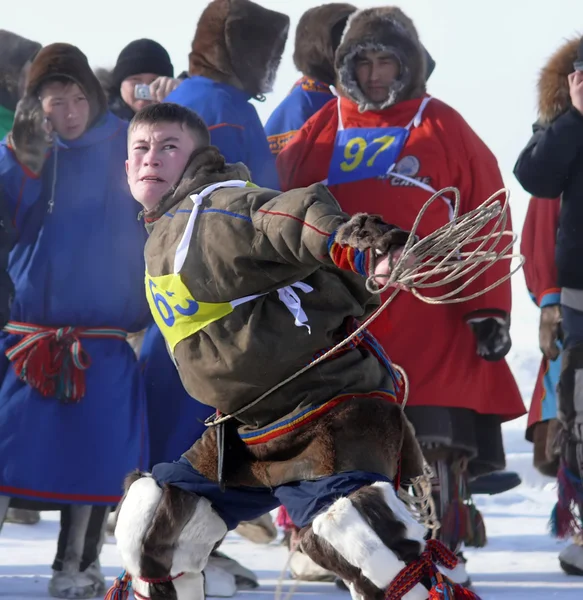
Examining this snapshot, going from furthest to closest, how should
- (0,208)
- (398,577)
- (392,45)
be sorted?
1. (392,45)
2. (0,208)
3. (398,577)

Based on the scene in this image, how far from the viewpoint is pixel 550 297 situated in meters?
5.37

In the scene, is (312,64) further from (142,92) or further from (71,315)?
(71,315)

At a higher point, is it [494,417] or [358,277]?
[358,277]

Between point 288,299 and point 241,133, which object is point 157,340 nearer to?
point 241,133

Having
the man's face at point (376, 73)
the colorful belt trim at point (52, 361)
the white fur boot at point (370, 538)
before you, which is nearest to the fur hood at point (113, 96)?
the man's face at point (376, 73)

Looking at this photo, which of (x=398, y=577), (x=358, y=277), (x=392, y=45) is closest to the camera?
(x=398, y=577)

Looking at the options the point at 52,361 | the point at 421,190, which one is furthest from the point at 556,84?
the point at 52,361

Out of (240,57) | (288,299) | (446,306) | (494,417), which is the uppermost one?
(240,57)

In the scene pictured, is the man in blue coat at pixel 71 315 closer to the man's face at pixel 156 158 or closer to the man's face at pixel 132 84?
the man's face at pixel 132 84

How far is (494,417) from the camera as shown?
5133mm

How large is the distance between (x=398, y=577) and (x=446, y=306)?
2.12 meters

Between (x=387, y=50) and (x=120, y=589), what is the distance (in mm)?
2507

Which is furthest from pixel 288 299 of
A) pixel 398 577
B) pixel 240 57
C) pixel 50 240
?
pixel 240 57

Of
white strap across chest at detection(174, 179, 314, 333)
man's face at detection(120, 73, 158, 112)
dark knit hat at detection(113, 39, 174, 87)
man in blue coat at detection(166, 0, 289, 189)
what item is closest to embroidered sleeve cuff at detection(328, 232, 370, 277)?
white strap across chest at detection(174, 179, 314, 333)
